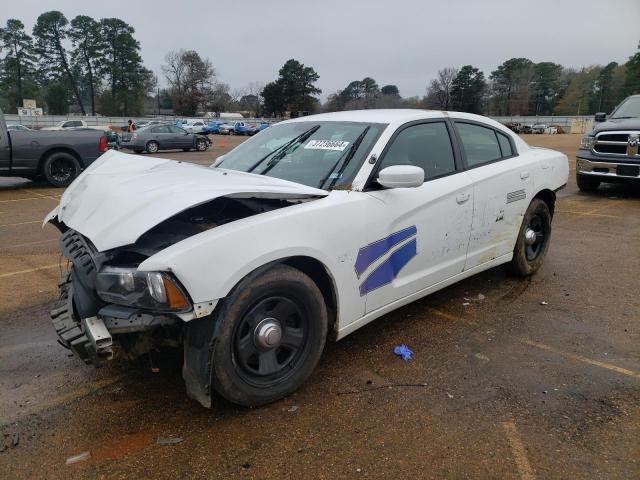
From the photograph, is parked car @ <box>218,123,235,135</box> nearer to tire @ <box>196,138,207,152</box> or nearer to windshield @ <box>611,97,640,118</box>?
tire @ <box>196,138,207,152</box>

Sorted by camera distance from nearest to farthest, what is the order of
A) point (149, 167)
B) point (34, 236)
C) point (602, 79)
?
point (149, 167) < point (34, 236) < point (602, 79)

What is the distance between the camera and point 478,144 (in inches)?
170

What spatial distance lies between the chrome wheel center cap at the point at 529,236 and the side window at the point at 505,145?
78 cm

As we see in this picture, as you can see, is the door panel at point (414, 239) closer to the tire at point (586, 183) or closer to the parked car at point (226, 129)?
the tire at point (586, 183)

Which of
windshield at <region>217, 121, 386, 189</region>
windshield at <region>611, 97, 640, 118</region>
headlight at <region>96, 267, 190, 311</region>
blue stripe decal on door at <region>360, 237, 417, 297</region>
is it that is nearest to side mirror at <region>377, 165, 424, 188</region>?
windshield at <region>217, 121, 386, 189</region>

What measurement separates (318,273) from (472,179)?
1.70 m

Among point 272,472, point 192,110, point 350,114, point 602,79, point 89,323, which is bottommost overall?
point 272,472

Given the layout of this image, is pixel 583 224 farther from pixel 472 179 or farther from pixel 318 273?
pixel 318 273

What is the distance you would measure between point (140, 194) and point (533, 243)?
3863 millimetres

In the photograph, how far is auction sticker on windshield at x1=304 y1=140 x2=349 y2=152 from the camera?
351cm

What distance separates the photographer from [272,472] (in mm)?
2318

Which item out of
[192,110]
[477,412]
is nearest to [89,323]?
[477,412]

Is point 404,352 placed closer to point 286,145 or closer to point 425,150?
point 425,150

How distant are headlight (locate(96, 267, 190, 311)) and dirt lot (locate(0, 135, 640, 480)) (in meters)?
0.73
